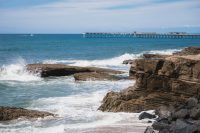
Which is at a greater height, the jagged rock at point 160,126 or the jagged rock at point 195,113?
the jagged rock at point 195,113

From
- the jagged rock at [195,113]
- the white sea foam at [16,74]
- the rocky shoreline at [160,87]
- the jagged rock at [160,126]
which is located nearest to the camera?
the jagged rock at [160,126]

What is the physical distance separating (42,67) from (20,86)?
5.65 metres

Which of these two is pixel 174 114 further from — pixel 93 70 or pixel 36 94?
pixel 93 70

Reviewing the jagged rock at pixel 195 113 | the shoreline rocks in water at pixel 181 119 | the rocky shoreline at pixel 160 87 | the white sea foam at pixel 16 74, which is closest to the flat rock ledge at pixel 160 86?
the rocky shoreline at pixel 160 87

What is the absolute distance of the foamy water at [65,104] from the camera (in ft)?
59.2

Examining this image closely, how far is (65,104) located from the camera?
2431 cm

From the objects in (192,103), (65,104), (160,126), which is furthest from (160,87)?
(65,104)

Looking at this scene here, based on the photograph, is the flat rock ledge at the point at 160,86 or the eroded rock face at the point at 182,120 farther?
the flat rock ledge at the point at 160,86

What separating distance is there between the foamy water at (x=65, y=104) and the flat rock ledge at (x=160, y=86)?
887mm

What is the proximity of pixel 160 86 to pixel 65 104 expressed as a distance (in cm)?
543

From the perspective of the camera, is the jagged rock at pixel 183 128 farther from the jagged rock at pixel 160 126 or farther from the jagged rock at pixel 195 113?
the jagged rock at pixel 195 113

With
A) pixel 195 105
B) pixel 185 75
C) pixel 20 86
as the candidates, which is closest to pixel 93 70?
pixel 20 86

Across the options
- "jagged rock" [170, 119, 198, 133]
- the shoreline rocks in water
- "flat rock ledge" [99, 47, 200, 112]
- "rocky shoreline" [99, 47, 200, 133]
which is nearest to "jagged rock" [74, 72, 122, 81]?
"rocky shoreline" [99, 47, 200, 133]

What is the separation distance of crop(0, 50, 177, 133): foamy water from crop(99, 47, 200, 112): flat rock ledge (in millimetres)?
887
